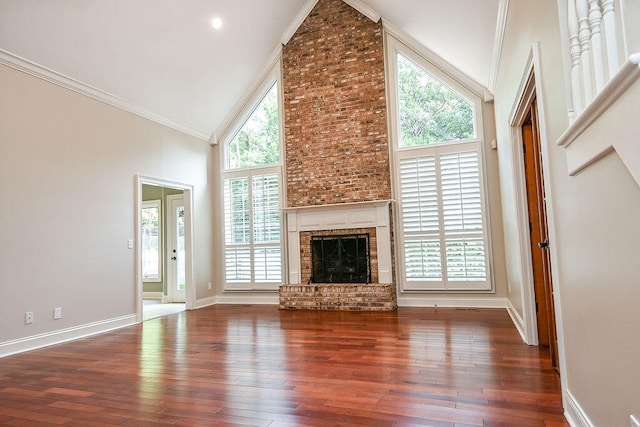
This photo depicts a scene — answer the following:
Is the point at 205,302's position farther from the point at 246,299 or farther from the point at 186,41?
the point at 186,41

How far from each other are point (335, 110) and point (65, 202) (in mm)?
3992

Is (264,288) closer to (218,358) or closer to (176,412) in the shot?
(218,358)

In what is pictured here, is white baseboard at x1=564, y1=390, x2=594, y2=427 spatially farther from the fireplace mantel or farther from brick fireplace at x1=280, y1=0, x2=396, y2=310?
the fireplace mantel

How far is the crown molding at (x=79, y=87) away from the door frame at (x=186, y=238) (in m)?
0.94

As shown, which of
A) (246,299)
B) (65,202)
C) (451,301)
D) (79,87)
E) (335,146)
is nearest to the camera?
(65,202)

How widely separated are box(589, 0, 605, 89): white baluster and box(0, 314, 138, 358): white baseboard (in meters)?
5.14

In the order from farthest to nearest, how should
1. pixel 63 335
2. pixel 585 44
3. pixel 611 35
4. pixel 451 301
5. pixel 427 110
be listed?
pixel 427 110, pixel 451 301, pixel 63 335, pixel 585 44, pixel 611 35

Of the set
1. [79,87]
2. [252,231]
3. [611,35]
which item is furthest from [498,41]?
[79,87]

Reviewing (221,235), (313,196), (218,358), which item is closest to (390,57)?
(313,196)

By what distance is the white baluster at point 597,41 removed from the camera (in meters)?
1.31

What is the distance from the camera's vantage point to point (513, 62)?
332 centimetres

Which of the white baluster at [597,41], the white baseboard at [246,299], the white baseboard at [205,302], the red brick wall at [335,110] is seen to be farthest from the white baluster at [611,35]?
the white baseboard at [205,302]

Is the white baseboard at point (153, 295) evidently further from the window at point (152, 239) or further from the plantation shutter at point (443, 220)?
the plantation shutter at point (443, 220)

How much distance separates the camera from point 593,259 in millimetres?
1581
